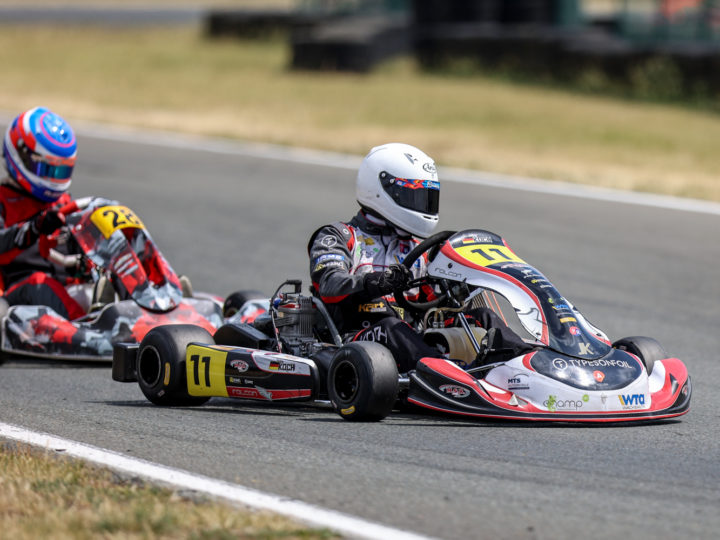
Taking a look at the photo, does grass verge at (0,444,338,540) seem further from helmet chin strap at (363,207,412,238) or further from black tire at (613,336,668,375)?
black tire at (613,336,668,375)

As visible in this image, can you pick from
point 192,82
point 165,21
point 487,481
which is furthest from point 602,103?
point 165,21

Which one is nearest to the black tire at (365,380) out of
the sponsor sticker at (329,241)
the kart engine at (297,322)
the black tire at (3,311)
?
the kart engine at (297,322)

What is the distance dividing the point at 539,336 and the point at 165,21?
31502 mm

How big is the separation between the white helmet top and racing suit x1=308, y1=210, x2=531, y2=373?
0.10 metres

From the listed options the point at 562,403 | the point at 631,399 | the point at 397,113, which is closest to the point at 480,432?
the point at 562,403

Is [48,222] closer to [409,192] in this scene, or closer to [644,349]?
[409,192]

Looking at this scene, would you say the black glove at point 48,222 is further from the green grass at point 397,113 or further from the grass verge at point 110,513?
the green grass at point 397,113

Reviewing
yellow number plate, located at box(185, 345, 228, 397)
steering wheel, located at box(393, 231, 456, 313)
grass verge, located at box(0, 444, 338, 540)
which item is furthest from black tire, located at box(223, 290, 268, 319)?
grass verge, located at box(0, 444, 338, 540)

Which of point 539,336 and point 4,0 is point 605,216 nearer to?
point 539,336

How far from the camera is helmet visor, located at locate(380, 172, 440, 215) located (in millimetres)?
6105

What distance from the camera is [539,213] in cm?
1213

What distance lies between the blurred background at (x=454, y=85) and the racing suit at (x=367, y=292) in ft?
24.2

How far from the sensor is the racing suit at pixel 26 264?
25.1ft

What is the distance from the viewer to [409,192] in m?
6.11
